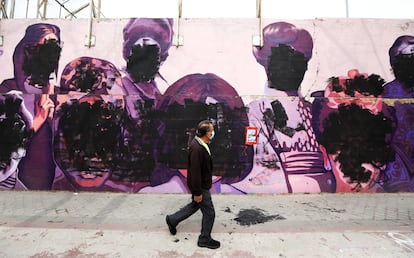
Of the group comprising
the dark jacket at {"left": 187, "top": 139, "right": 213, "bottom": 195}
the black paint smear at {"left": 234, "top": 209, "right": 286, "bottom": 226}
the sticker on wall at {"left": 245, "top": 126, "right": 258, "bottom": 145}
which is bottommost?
the black paint smear at {"left": 234, "top": 209, "right": 286, "bottom": 226}

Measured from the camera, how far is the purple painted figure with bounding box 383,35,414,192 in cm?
659

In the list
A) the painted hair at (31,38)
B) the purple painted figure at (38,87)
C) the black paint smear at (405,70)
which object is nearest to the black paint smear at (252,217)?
the purple painted figure at (38,87)

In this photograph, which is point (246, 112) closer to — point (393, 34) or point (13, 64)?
point (393, 34)

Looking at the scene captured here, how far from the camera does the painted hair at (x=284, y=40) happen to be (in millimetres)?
6801

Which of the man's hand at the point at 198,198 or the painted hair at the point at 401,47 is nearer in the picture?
the man's hand at the point at 198,198

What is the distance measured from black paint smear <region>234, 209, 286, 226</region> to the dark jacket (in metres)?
1.36

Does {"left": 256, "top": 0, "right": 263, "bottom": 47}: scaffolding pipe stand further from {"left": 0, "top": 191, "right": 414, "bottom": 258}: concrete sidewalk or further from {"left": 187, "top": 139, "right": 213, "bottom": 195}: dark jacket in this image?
{"left": 187, "top": 139, "right": 213, "bottom": 195}: dark jacket

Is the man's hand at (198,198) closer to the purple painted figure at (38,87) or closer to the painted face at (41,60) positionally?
the purple painted figure at (38,87)

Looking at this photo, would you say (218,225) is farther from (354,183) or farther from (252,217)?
(354,183)

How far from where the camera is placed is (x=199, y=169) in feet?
12.3

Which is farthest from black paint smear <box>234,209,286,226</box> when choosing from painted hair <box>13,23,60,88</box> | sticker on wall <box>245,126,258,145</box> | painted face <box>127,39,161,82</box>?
painted hair <box>13,23,60,88</box>

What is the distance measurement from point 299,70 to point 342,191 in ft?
9.95

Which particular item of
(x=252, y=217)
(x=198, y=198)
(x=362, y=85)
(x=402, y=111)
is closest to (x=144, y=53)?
(x=198, y=198)

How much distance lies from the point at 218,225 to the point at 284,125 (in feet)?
10.2
